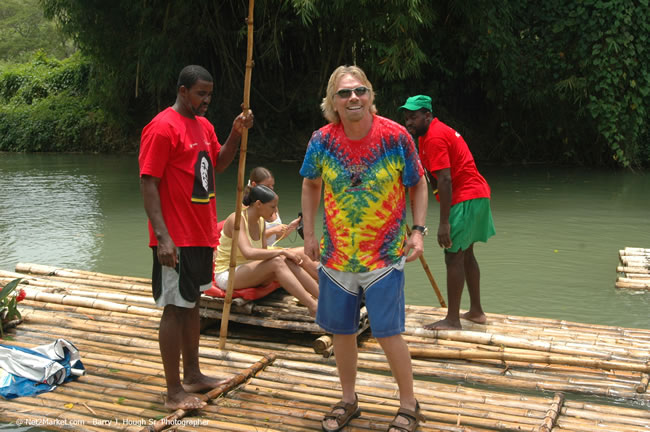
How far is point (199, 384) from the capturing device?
3.21 m

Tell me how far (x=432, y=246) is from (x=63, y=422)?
188 inches

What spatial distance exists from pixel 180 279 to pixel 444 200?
165 centimetres

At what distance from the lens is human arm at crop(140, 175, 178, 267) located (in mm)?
2898

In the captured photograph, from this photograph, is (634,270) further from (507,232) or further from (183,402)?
(183,402)

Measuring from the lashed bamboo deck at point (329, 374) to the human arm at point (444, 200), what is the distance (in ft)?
1.82

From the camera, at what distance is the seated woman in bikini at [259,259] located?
13.0 feet

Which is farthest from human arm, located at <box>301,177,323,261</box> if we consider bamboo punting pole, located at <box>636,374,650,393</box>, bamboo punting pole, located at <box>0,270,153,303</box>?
bamboo punting pole, located at <box>0,270,153,303</box>

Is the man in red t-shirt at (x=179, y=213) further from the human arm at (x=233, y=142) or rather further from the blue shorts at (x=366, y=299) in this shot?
the blue shorts at (x=366, y=299)

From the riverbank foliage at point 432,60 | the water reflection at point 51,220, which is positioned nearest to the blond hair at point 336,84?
the water reflection at point 51,220

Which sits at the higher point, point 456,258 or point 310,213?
point 310,213

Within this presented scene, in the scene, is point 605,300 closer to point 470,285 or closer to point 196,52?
point 470,285

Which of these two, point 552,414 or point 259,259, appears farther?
point 259,259

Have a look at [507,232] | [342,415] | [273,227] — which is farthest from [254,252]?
[507,232]

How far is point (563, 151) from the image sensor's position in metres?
14.0
